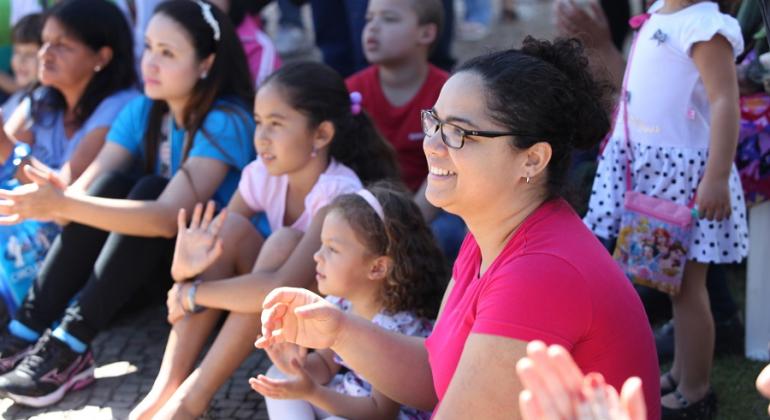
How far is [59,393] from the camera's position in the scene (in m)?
3.32

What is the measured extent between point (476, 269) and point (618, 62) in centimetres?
191

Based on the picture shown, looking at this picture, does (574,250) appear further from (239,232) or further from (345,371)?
(239,232)

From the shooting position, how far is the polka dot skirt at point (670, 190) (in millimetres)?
2992

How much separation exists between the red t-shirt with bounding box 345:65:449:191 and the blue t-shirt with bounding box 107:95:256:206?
57 cm

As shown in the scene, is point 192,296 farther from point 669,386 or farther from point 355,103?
point 669,386

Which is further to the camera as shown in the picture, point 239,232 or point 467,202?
point 239,232

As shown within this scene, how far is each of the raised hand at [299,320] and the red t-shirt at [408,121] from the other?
175 centimetres

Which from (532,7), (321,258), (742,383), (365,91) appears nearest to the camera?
(321,258)

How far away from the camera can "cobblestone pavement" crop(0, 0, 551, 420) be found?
10.7 feet

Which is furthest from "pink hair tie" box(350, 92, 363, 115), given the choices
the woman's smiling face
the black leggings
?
the woman's smiling face

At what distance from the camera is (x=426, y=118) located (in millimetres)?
2240

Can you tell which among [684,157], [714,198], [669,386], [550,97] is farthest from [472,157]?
[669,386]

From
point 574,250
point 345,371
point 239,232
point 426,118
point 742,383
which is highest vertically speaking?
point 426,118

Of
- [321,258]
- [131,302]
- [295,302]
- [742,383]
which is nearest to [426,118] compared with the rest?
[295,302]
